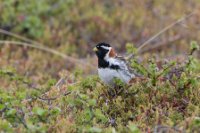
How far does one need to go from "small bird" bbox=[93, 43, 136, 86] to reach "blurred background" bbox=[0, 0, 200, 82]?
288cm

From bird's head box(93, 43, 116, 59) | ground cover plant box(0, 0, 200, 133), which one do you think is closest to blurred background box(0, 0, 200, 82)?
ground cover plant box(0, 0, 200, 133)

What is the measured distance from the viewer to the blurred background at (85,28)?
31.4 feet

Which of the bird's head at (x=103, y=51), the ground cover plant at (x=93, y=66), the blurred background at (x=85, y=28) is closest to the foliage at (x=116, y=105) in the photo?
the ground cover plant at (x=93, y=66)

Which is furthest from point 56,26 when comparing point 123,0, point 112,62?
point 112,62

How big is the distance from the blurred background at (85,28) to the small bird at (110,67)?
2.88m

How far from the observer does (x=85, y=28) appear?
1034 cm

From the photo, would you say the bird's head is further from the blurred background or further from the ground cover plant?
the blurred background

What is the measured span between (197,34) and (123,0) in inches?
63.5

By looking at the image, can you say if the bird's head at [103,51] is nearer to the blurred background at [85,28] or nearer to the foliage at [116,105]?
the foliage at [116,105]

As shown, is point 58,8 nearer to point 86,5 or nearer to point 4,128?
point 86,5

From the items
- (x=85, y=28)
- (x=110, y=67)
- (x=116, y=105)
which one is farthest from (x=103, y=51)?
(x=85, y=28)

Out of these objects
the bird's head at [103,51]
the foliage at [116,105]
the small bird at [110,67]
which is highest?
the bird's head at [103,51]

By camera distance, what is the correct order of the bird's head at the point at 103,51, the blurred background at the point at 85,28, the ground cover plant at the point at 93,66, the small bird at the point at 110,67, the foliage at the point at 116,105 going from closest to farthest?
the foliage at the point at 116,105 < the ground cover plant at the point at 93,66 < the small bird at the point at 110,67 < the bird's head at the point at 103,51 < the blurred background at the point at 85,28

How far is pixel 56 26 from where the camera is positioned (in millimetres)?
10188
